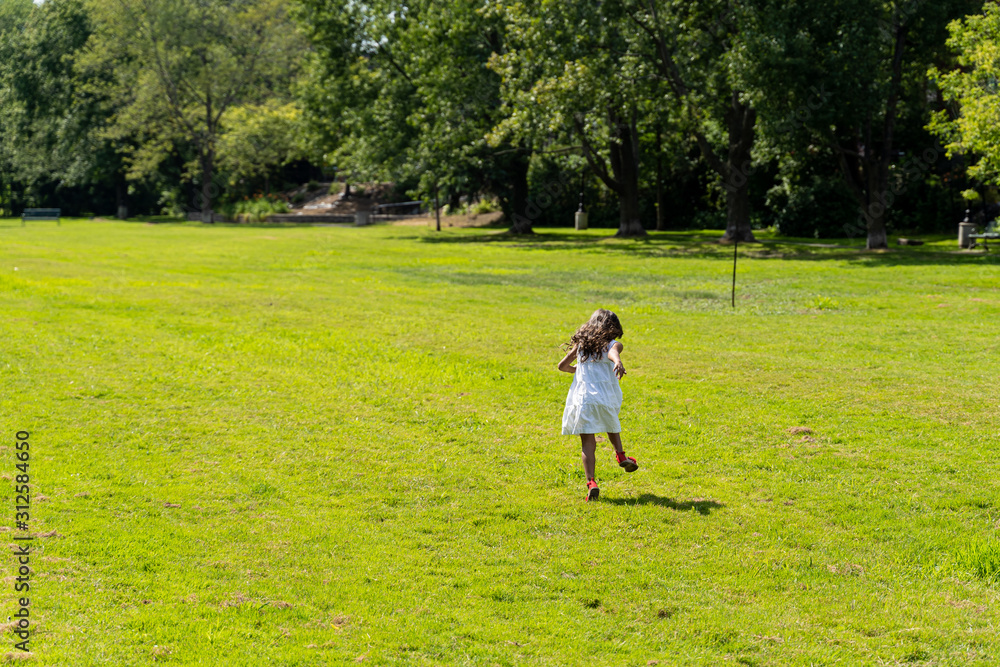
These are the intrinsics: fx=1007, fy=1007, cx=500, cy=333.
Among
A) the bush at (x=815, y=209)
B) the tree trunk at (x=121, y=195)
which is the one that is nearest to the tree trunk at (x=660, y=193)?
the bush at (x=815, y=209)

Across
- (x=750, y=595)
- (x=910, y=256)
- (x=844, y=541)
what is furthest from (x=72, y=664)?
(x=910, y=256)

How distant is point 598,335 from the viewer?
8.00m

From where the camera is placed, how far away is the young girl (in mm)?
7977

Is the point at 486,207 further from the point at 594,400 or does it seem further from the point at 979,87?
the point at 594,400

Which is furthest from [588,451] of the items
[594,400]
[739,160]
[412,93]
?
[412,93]

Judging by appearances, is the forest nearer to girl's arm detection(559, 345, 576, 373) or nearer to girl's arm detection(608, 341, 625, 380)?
girl's arm detection(559, 345, 576, 373)

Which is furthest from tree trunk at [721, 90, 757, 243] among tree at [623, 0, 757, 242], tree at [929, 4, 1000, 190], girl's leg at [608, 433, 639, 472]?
girl's leg at [608, 433, 639, 472]

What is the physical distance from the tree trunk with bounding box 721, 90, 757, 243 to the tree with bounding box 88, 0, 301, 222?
1272 inches

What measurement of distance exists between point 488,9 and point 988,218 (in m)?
19.7

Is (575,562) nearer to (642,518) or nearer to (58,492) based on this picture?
Result: (642,518)

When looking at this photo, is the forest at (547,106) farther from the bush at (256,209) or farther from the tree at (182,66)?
the bush at (256,209)

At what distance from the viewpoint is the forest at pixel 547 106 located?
2827 centimetres

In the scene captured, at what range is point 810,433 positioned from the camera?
387 inches

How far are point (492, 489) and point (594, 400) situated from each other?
1.12 metres
